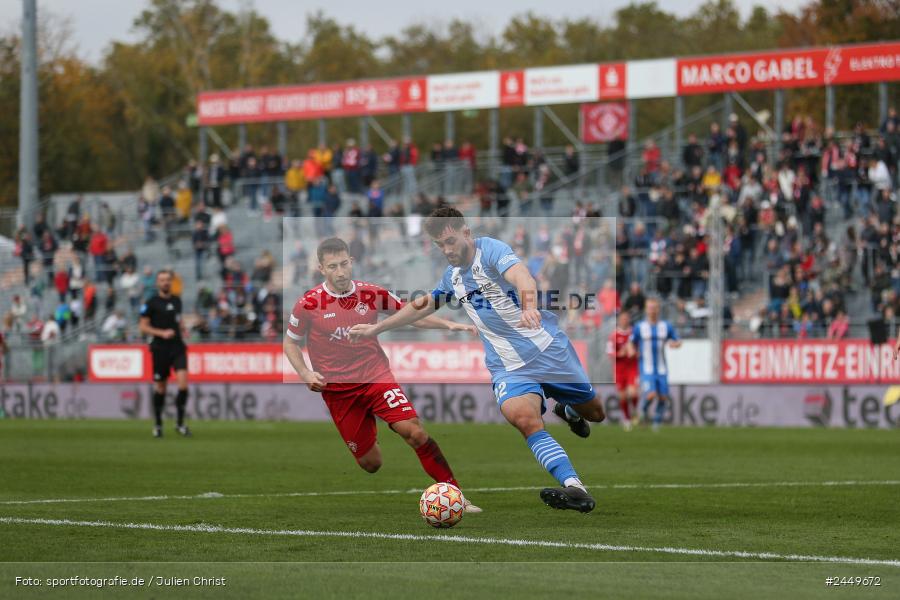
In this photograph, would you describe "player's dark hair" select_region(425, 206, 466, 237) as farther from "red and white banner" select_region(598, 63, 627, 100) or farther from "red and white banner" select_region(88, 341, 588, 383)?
"red and white banner" select_region(598, 63, 627, 100)

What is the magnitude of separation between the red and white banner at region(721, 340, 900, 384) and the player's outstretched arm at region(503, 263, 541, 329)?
19468mm

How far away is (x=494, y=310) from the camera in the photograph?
10.9 meters

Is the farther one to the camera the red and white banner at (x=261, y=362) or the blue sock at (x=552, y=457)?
the red and white banner at (x=261, y=362)

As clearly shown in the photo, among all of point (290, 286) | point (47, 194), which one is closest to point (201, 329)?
point (290, 286)

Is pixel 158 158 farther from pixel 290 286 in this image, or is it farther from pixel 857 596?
pixel 857 596

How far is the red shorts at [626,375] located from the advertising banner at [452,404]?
7.84 ft

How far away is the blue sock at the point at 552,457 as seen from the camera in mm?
10250

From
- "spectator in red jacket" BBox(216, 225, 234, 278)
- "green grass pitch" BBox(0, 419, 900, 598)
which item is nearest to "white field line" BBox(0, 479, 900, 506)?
"green grass pitch" BBox(0, 419, 900, 598)

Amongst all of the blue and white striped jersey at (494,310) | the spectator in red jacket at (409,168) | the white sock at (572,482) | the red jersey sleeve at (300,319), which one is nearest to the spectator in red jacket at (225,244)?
the spectator in red jacket at (409,168)

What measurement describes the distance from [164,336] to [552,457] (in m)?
12.0

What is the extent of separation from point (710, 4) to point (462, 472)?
61897mm

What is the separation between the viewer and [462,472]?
52.0 feet

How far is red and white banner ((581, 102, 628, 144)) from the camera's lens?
42312 mm

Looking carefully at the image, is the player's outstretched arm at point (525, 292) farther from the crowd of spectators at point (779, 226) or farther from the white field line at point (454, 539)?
the crowd of spectators at point (779, 226)
